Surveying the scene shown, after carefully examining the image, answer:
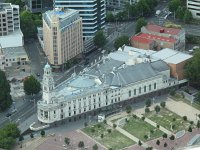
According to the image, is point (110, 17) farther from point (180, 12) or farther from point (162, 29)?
point (162, 29)

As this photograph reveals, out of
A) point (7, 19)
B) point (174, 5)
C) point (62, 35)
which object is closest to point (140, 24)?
point (174, 5)

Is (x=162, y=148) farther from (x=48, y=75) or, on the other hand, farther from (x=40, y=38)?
(x=40, y=38)

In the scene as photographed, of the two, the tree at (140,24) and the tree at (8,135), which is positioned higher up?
the tree at (140,24)

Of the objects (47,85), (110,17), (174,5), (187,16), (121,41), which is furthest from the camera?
(174,5)

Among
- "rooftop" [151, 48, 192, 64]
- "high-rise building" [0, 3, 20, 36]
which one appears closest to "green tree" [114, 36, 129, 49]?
"rooftop" [151, 48, 192, 64]

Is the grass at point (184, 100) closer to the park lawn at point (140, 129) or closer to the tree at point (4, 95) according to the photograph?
the park lawn at point (140, 129)

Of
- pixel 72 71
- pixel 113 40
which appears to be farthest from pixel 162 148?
pixel 113 40

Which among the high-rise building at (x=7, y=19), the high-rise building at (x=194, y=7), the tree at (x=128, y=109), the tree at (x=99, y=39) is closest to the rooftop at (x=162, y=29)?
the tree at (x=99, y=39)
